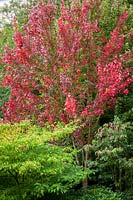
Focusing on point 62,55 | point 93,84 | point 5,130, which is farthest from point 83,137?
point 5,130

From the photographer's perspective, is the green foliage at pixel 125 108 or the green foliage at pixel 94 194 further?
the green foliage at pixel 125 108

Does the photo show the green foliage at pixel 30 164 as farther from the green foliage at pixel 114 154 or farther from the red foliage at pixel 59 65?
the red foliage at pixel 59 65

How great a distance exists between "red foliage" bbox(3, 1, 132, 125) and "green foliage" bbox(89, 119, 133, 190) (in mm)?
626

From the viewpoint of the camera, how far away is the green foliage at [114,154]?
6.94m

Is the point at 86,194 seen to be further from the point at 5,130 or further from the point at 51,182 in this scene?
the point at 5,130

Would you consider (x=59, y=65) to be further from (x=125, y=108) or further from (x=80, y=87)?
(x=125, y=108)

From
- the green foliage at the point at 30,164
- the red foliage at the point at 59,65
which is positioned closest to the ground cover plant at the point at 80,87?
the red foliage at the point at 59,65

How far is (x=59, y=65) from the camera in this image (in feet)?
26.8

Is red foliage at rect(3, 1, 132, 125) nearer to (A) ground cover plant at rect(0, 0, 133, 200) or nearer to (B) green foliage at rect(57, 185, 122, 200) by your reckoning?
(A) ground cover plant at rect(0, 0, 133, 200)

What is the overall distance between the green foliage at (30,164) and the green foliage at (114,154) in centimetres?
64

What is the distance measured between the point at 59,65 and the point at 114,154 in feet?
7.39

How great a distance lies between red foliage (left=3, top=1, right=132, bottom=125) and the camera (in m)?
7.96

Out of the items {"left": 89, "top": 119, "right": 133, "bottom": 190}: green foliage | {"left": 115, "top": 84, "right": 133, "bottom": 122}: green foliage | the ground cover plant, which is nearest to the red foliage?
the ground cover plant

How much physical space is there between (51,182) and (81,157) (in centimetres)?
193
